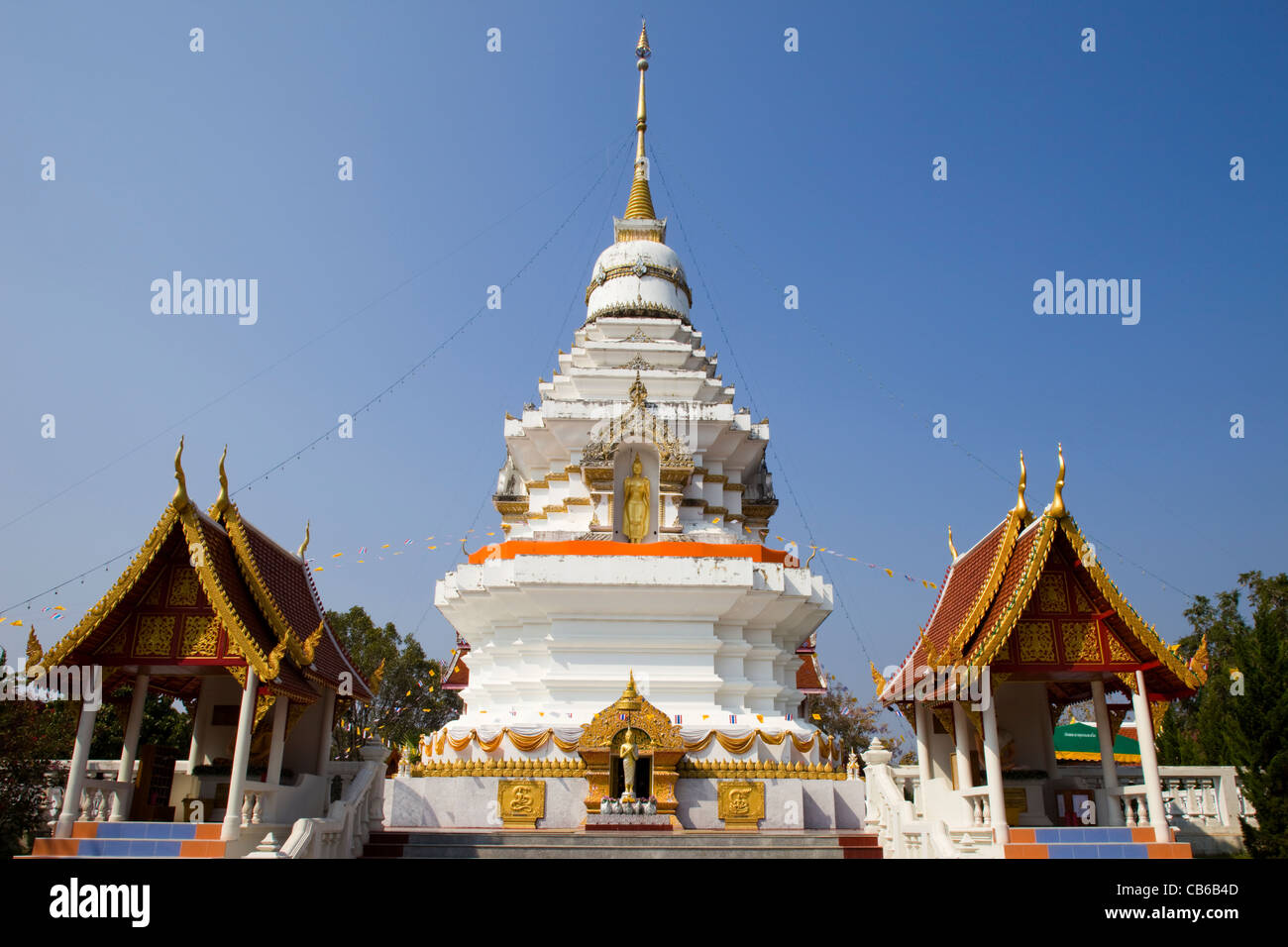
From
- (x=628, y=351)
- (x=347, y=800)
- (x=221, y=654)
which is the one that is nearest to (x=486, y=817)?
(x=347, y=800)

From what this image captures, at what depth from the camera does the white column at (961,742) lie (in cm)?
1168

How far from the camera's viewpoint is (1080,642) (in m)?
11.3

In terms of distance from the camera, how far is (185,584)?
11266mm

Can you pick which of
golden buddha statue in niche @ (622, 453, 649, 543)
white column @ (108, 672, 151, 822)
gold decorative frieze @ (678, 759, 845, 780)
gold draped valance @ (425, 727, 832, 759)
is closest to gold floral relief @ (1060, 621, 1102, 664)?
gold decorative frieze @ (678, 759, 845, 780)

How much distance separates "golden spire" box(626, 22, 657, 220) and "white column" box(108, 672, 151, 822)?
24.0 meters

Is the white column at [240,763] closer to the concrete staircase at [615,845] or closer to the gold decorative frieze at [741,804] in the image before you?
the concrete staircase at [615,845]

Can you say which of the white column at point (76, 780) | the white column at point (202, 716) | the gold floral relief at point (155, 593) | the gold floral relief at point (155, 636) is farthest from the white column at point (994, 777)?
the white column at point (202, 716)

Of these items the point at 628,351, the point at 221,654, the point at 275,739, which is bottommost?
the point at 275,739

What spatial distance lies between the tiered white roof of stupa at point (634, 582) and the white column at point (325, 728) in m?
3.62

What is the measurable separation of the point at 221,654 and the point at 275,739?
1.80 metres

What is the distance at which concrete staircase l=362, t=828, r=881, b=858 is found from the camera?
1372 centimetres

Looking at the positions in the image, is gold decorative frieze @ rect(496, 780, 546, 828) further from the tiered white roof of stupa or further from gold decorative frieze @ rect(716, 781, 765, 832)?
gold decorative frieze @ rect(716, 781, 765, 832)

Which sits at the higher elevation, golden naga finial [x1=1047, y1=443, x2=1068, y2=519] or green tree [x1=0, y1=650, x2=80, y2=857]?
golden naga finial [x1=1047, y1=443, x2=1068, y2=519]
